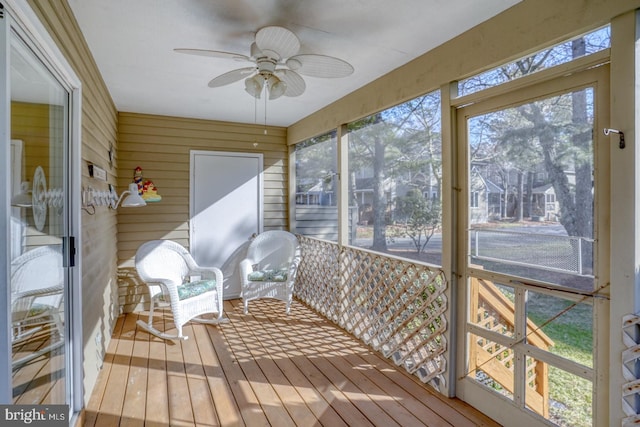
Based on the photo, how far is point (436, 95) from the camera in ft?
8.68

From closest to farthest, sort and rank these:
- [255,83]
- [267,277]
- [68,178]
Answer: [68,178], [255,83], [267,277]

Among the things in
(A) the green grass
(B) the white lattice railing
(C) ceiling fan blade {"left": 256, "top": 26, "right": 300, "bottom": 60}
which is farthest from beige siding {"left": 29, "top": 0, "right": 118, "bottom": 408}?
(A) the green grass

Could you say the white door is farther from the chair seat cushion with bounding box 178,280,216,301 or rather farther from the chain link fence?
the chain link fence

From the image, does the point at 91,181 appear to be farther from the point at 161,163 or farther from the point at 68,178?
the point at 161,163

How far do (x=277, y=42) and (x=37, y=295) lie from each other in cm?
178

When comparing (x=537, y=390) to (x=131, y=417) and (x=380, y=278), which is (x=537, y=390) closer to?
(x=380, y=278)

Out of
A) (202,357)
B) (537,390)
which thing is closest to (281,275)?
(202,357)

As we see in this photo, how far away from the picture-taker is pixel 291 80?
2.43 metres

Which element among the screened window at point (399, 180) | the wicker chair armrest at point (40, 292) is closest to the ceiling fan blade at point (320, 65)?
the screened window at point (399, 180)

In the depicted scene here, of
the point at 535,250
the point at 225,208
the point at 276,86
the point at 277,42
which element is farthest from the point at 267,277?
the point at 535,250

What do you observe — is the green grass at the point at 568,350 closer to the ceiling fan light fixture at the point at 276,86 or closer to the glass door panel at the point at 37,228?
the ceiling fan light fixture at the point at 276,86

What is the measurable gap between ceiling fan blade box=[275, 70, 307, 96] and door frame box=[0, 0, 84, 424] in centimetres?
123

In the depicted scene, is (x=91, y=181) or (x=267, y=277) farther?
(x=267, y=277)

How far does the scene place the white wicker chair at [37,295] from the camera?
1.40 meters
